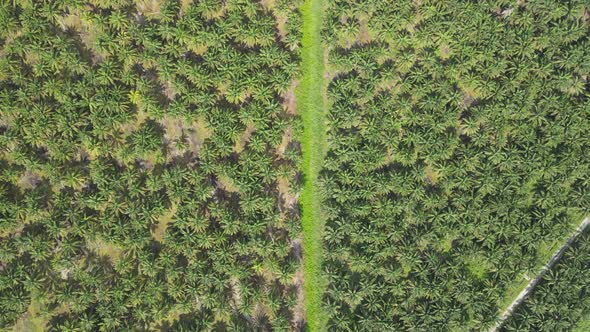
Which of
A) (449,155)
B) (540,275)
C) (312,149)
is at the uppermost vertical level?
(312,149)

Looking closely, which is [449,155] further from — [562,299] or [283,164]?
[562,299]

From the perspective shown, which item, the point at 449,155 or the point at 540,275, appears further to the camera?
the point at 540,275

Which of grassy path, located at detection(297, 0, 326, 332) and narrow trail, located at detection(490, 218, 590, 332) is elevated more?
grassy path, located at detection(297, 0, 326, 332)

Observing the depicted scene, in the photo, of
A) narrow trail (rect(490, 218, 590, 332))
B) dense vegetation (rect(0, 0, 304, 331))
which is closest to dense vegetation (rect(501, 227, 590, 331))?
narrow trail (rect(490, 218, 590, 332))

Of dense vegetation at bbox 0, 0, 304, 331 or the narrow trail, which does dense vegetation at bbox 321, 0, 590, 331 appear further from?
dense vegetation at bbox 0, 0, 304, 331

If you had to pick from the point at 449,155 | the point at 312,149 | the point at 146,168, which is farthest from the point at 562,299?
the point at 146,168

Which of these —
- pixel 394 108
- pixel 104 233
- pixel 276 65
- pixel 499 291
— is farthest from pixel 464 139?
pixel 104 233

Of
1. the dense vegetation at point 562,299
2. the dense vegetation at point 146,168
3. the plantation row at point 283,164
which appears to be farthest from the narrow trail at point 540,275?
Result: the dense vegetation at point 146,168
